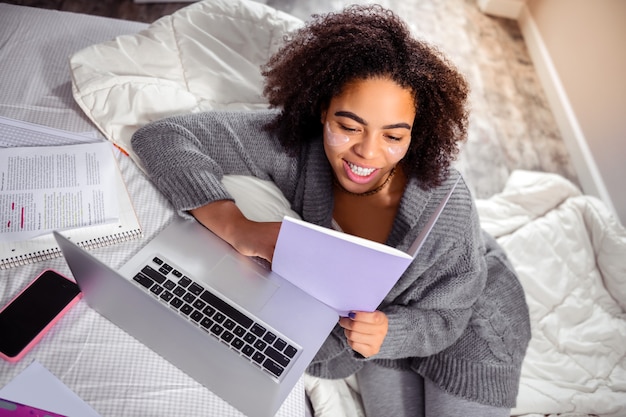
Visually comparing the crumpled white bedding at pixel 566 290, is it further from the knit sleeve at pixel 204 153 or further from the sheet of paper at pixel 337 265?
the knit sleeve at pixel 204 153

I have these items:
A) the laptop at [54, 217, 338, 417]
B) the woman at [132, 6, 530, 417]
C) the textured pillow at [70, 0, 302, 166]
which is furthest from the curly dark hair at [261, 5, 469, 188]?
the laptop at [54, 217, 338, 417]

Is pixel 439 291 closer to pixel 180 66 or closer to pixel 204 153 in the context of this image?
pixel 204 153

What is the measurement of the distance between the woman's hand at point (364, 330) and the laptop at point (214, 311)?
1.7 inches

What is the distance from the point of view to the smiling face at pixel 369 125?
36.9 inches

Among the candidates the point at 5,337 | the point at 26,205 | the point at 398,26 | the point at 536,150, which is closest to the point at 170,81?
the point at 26,205

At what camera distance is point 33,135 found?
1.11m

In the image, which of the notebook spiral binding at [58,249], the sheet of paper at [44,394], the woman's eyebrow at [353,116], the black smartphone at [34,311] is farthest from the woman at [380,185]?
the sheet of paper at [44,394]

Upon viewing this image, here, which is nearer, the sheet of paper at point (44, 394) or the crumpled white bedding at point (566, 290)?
Answer: the sheet of paper at point (44, 394)

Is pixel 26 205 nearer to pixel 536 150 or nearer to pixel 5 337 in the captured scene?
pixel 5 337

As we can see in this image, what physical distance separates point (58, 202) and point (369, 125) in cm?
58

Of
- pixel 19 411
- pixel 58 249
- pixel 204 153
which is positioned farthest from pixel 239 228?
pixel 19 411

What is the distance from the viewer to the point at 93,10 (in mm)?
2359

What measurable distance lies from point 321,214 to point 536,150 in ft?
4.89

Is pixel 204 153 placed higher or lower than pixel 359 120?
lower
